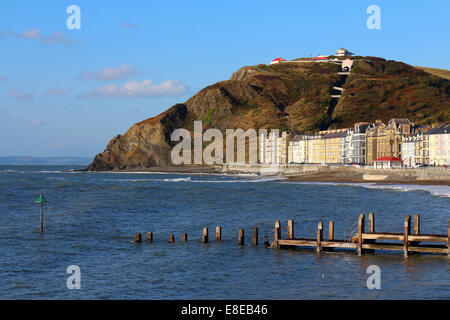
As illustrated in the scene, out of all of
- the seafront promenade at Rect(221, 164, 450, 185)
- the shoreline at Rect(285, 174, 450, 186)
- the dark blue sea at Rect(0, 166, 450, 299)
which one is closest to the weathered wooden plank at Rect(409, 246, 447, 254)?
the dark blue sea at Rect(0, 166, 450, 299)

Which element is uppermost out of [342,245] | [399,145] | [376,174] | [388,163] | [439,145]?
[399,145]

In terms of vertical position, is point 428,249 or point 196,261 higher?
point 428,249

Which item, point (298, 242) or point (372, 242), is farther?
point (372, 242)

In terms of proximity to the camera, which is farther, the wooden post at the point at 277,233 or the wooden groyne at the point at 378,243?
the wooden post at the point at 277,233

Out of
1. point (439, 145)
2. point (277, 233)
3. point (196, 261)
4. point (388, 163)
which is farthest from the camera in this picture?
point (439, 145)

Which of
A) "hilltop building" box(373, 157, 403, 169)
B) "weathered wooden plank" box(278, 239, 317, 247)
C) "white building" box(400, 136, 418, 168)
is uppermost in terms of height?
"white building" box(400, 136, 418, 168)

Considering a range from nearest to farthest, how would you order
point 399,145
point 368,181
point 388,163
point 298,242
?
point 298,242 → point 368,181 → point 388,163 → point 399,145

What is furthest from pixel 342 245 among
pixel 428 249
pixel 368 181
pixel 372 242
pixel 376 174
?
pixel 376 174

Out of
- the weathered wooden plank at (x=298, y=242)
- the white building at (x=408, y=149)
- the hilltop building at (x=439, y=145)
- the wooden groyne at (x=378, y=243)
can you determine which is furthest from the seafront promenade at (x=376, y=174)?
the weathered wooden plank at (x=298, y=242)

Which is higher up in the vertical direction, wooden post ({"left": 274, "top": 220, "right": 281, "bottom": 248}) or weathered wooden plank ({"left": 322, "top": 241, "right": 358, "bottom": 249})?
wooden post ({"left": 274, "top": 220, "right": 281, "bottom": 248})

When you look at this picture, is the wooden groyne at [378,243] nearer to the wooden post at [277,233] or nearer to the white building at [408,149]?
the wooden post at [277,233]

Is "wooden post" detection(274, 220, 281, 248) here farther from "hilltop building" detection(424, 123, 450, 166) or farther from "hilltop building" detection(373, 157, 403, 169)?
"hilltop building" detection(424, 123, 450, 166)

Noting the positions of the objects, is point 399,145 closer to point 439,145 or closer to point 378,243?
point 439,145
